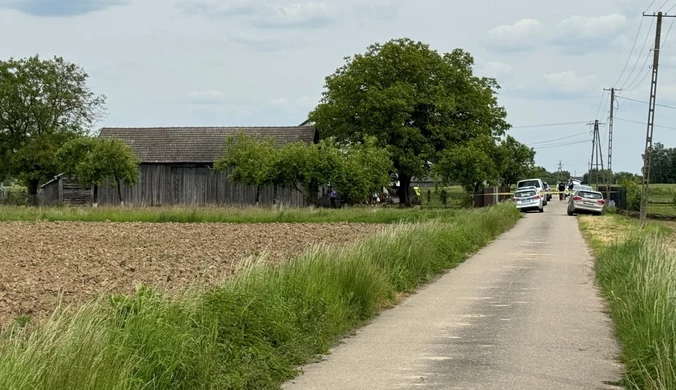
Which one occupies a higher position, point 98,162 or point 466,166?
point 466,166

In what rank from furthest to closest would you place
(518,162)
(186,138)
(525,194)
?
1. (518,162)
2. (186,138)
3. (525,194)

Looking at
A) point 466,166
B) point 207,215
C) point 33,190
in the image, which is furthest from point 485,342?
point 33,190

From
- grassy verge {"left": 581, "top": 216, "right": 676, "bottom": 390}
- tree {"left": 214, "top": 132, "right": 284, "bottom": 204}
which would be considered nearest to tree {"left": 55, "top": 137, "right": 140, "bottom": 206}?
tree {"left": 214, "top": 132, "right": 284, "bottom": 204}

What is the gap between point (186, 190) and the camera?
59375 millimetres

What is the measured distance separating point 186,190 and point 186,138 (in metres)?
4.46

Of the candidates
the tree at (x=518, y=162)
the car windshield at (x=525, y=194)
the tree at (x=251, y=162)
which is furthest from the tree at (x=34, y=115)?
the tree at (x=518, y=162)

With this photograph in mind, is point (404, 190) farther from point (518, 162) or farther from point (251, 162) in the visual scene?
point (518, 162)

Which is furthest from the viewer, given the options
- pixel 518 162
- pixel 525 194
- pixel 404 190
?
pixel 518 162

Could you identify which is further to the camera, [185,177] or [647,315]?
[185,177]

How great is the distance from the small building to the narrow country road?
145 feet

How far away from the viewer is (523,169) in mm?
108188

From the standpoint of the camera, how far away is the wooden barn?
5850 cm

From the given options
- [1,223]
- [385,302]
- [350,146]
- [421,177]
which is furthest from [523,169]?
[385,302]

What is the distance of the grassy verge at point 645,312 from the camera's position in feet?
27.8
